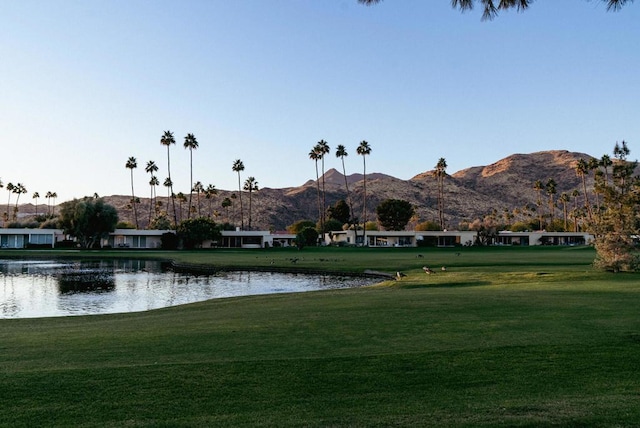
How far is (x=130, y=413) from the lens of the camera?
21.6 feet

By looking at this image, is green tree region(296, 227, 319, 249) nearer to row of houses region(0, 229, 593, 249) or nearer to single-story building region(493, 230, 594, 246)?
row of houses region(0, 229, 593, 249)

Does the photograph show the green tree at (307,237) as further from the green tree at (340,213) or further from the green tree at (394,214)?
the green tree at (340,213)

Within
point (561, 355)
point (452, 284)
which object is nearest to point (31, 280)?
point (452, 284)

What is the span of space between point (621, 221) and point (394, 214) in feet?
337

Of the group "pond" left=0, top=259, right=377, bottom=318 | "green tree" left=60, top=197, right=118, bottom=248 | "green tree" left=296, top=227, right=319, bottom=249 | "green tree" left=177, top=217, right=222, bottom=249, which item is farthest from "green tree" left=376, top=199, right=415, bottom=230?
"pond" left=0, top=259, right=377, bottom=318

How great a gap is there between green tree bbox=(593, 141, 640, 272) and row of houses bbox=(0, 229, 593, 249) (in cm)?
7287

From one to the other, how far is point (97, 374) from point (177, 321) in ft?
22.5

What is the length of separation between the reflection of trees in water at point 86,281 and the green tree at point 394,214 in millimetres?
Answer: 91792

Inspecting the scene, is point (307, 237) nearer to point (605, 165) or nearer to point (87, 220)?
point (87, 220)

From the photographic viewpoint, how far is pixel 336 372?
841cm

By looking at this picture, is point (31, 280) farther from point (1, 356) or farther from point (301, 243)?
point (301, 243)

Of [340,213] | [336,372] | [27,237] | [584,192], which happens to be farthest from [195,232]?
[584,192]

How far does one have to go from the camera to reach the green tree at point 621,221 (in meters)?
30.2

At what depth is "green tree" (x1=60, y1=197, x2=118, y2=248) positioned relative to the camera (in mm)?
87125
